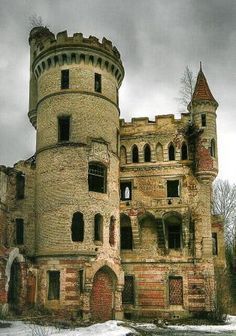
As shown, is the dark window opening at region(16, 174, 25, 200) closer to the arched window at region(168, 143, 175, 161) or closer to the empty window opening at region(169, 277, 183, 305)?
the arched window at region(168, 143, 175, 161)

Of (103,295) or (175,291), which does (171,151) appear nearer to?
(175,291)

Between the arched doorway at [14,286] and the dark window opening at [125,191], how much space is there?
9.04 meters

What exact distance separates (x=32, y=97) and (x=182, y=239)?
49.1ft

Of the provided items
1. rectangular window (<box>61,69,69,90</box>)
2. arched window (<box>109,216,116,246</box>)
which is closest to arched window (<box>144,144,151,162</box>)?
arched window (<box>109,216,116,246</box>)

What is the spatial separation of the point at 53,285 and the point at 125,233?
24.0ft

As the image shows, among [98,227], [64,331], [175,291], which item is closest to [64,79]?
[98,227]

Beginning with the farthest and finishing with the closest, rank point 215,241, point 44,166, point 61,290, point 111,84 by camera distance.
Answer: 1. point 215,241
2. point 111,84
3. point 44,166
4. point 61,290

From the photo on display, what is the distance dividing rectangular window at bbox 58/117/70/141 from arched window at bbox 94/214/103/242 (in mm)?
5166

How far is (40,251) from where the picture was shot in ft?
95.3

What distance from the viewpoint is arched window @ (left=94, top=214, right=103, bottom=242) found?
96.7ft

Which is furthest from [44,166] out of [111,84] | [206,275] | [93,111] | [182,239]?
[206,275]

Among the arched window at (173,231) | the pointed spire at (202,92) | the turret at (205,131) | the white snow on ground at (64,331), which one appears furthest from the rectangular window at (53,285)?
the pointed spire at (202,92)

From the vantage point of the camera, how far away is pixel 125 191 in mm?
34688

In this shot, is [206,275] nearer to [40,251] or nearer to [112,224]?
[112,224]
